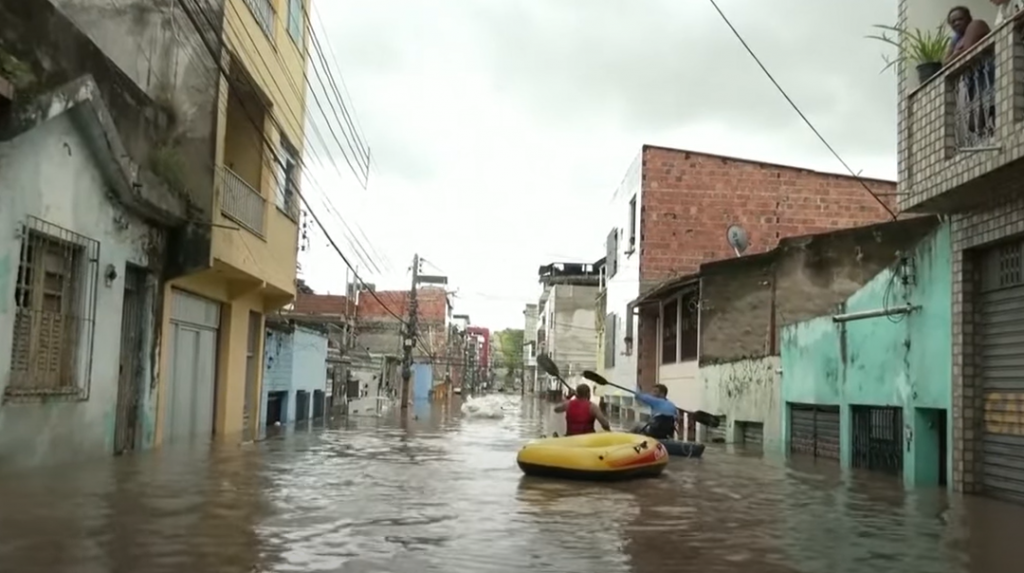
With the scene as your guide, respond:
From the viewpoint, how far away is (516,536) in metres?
8.70

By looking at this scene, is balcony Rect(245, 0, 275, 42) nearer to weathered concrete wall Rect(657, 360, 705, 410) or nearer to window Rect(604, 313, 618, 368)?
weathered concrete wall Rect(657, 360, 705, 410)

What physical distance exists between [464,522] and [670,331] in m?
22.5

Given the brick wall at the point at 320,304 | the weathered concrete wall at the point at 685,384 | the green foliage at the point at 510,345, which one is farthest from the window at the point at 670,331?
the green foliage at the point at 510,345

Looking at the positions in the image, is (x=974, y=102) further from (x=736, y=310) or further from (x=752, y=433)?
(x=736, y=310)

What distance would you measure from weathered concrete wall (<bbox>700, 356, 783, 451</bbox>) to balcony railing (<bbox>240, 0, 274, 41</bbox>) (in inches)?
483

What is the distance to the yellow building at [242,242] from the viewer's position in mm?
18172

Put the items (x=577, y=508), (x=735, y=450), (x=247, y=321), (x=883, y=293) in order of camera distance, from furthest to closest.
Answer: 1. (x=247, y=321)
2. (x=735, y=450)
3. (x=883, y=293)
4. (x=577, y=508)

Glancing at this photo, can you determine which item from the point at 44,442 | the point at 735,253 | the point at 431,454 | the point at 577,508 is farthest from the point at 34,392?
the point at 735,253

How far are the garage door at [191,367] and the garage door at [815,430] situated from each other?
1125 centimetres

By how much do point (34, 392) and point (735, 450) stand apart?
14116 millimetres

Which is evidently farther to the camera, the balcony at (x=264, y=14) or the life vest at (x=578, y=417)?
the balcony at (x=264, y=14)

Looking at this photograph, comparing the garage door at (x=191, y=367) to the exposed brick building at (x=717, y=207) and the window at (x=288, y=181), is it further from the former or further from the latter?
the exposed brick building at (x=717, y=207)

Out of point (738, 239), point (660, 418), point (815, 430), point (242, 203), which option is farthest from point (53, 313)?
point (738, 239)

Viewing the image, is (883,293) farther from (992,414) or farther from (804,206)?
(804,206)
